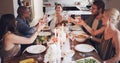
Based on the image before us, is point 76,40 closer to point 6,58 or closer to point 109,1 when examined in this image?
point 6,58

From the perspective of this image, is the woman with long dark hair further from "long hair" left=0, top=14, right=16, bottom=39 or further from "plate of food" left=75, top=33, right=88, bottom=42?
"plate of food" left=75, top=33, right=88, bottom=42

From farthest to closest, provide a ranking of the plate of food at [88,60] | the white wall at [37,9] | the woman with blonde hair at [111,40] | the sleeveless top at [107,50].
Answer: the white wall at [37,9]
the sleeveless top at [107,50]
the woman with blonde hair at [111,40]
the plate of food at [88,60]

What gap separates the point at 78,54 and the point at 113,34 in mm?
400

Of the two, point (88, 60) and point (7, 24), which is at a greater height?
point (7, 24)

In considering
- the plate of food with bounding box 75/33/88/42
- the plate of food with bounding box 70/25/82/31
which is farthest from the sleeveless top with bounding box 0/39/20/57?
the plate of food with bounding box 70/25/82/31

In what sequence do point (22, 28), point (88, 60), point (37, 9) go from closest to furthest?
1. point (88, 60)
2. point (22, 28)
3. point (37, 9)

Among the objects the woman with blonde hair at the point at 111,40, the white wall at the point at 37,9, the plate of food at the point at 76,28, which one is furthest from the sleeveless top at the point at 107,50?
the white wall at the point at 37,9

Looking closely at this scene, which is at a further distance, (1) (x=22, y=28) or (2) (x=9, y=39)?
(1) (x=22, y=28)

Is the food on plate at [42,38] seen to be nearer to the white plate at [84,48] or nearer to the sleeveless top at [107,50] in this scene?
the white plate at [84,48]

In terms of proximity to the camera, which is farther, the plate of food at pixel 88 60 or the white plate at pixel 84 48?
the white plate at pixel 84 48

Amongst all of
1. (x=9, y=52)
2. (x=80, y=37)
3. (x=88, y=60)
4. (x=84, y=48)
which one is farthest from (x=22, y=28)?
(x=88, y=60)

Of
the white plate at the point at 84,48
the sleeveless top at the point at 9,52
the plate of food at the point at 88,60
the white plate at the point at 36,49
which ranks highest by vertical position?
the white plate at the point at 84,48

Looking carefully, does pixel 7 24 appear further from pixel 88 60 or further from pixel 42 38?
pixel 88 60

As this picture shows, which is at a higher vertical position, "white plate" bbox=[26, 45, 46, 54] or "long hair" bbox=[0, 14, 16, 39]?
"long hair" bbox=[0, 14, 16, 39]
